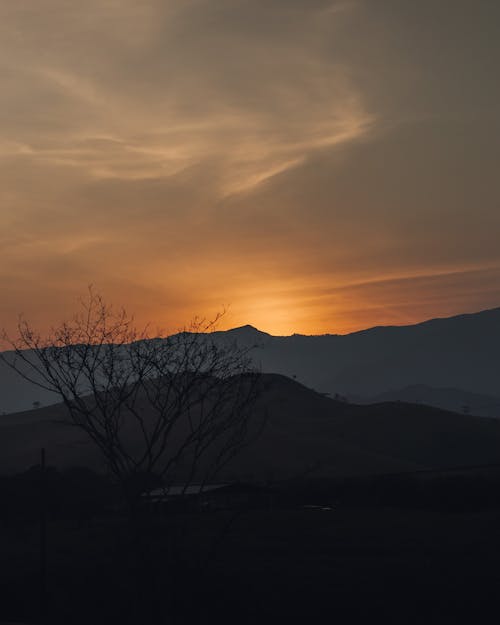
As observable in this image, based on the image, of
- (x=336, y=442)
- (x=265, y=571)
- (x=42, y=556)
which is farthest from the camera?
(x=336, y=442)

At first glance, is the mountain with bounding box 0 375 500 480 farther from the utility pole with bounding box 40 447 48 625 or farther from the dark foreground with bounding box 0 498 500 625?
the utility pole with bounding box 40 447 48 625

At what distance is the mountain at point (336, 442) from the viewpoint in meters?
116

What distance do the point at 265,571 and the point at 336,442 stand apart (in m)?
94.4

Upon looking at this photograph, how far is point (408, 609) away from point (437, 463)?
10113 cm

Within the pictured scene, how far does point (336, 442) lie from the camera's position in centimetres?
13225

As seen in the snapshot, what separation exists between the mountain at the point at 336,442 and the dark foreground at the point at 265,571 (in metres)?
48.2

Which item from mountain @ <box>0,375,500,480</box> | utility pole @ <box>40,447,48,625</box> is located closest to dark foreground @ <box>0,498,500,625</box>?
utility pole @ <box>40,447,48,625</box>

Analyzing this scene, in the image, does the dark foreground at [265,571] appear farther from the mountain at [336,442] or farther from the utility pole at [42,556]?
the mountain at [336,442]

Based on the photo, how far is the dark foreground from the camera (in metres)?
19.1

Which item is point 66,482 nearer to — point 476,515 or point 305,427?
point 476,515

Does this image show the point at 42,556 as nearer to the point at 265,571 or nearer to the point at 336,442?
the point at 265,571

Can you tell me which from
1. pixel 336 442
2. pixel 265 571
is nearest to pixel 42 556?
pixel 265 571

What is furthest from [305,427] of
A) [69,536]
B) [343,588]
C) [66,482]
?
[343,588]

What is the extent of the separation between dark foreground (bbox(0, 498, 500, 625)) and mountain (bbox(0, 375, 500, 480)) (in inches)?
1898
